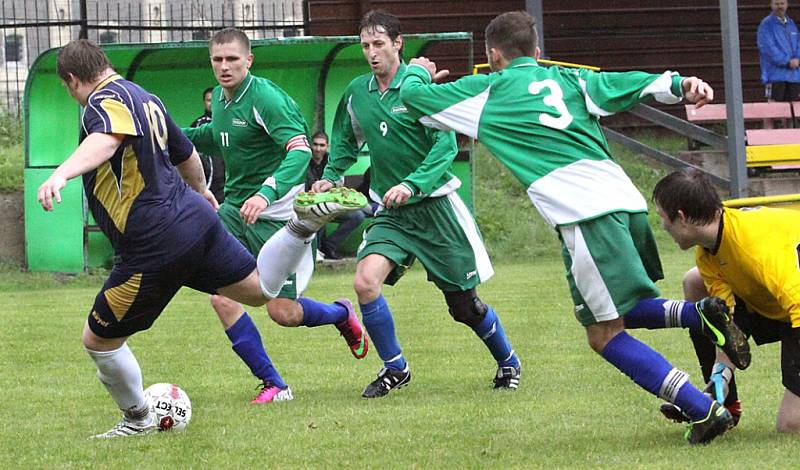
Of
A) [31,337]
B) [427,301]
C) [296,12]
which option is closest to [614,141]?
[296,12]

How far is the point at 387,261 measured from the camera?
281 inches

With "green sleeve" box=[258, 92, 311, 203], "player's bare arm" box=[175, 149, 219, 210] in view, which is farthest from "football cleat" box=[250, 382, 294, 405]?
"player's bare arm" box=[175, 149, 219, 210]

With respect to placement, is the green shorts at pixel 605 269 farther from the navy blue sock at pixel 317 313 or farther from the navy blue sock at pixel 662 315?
the navy blue sock at pixel 317 313

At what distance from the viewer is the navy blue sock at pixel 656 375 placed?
5.12 metres

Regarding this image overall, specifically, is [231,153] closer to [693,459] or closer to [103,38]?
[693,459]

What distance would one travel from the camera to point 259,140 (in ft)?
24.0

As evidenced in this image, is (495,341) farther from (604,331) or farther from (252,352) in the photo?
(604,331)

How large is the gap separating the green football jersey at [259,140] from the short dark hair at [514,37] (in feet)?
5.47

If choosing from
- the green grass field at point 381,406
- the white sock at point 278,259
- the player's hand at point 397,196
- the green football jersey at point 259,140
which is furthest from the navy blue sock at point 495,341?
the white sock at point 278,259

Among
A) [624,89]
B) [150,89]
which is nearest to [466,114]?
[624,89]

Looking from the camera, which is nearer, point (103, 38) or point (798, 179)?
point (798, 179)

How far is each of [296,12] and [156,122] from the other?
15522 millimetres

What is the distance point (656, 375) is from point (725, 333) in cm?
31

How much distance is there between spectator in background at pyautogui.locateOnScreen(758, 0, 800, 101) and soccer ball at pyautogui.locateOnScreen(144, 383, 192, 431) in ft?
40.9
